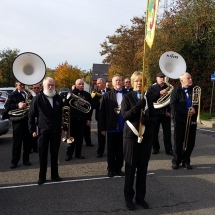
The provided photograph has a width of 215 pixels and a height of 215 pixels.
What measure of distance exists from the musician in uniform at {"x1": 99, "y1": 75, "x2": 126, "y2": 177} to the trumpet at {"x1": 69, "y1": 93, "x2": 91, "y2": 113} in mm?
1538

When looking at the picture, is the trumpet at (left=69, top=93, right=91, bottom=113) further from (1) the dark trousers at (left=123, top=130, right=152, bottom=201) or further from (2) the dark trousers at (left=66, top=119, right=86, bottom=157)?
(1) the dark trousers at (left=123, top=130, right=152, bottom=201)

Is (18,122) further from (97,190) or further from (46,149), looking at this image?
(97,190)

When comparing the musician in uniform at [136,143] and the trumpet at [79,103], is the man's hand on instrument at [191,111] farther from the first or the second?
the trumpet at [79,103]

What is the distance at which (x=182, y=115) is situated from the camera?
6.36 metres

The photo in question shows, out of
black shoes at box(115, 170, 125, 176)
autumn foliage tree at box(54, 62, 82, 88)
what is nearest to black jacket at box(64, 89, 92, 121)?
black shoes at box(115, 170, 125, 176)

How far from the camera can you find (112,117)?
596 cm

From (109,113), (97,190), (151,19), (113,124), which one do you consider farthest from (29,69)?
(151,19)

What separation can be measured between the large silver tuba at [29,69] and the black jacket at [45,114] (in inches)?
46.8

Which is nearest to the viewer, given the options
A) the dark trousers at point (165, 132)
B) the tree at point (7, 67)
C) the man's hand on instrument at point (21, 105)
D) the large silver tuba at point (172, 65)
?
the man's hand on instrument at point (21, 105)

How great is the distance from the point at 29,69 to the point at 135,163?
3.78 m

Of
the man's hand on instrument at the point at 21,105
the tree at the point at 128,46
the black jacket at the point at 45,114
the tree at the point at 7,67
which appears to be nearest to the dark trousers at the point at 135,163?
the black jacket at the point at 45,114

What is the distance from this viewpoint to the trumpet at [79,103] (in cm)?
743

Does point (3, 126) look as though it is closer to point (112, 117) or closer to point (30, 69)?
point (30, 69)

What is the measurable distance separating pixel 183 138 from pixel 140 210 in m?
2.58
